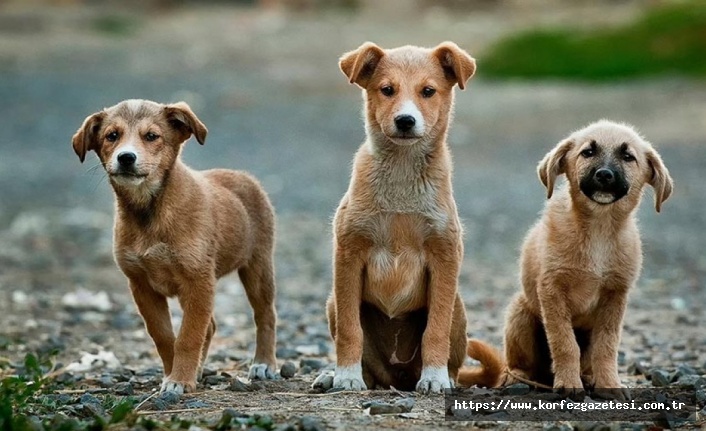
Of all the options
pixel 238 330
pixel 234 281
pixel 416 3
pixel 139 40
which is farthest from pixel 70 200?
pixel 416 3

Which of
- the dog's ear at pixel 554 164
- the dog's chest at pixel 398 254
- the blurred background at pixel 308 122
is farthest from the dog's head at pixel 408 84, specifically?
the blurred background at pixel 308 122

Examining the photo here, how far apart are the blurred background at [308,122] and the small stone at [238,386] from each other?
1.56m

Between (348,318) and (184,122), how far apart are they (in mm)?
1492

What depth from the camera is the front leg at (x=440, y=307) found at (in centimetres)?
711

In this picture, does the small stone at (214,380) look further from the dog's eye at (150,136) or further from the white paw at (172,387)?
the dog's eye at (150,136)

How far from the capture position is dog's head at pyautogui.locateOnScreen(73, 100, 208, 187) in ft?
23.4

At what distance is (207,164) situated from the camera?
19406mm

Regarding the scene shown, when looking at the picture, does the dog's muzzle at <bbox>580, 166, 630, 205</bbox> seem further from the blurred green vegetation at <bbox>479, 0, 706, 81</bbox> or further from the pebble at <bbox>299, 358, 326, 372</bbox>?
the blurred green vegetation at <bbox>479, 0, 706, 81</bbox>

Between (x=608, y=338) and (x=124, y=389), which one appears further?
(x=124, y=389)

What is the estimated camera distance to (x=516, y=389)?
24.2ft

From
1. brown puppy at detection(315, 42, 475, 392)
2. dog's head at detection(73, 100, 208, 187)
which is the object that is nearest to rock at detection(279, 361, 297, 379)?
brown puppy at detection(315, 42, 475, 392)

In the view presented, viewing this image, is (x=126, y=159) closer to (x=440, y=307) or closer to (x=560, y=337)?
(x=440, y=307)

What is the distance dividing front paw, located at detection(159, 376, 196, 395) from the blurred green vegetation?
848 inches

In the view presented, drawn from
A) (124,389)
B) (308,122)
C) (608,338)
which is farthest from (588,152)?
(308,122)
